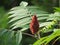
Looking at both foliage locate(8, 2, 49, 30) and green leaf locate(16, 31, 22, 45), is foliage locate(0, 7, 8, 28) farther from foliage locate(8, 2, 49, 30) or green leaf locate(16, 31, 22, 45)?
green leaf locate(16, 31, 22, 45)

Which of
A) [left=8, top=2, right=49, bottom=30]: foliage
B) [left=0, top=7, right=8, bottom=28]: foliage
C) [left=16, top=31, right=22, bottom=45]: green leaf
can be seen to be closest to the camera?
[left=16, top=31, right=22, bottom=45]: green leaf

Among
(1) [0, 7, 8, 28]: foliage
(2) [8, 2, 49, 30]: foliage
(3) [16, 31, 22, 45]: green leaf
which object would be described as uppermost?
(2) [8, 2, 49, 30]: foliage

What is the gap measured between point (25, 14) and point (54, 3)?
1669 millimetres

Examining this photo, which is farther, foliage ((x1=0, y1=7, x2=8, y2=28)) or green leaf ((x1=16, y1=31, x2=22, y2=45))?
foliage ((x1=0, y1=7, x2=8, y2=28))

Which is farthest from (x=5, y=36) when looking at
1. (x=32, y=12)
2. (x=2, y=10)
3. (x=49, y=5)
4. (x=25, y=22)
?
(x=2, y=10)

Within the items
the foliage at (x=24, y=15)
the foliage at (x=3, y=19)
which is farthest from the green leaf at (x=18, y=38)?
the foliage at (x=3, y=19)

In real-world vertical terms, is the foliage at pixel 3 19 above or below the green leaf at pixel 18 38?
below

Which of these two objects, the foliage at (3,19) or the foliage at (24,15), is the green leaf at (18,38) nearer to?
the foliage at (24,15)

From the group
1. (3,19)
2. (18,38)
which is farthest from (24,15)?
(3,19)

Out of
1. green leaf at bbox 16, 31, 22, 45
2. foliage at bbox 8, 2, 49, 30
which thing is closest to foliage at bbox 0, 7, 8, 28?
foliage at bbox 8, 2, 49, 30

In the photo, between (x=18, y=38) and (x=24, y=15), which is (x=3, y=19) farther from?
(x=18, y=38)

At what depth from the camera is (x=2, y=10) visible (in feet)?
12.9

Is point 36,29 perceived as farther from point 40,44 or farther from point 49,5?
point 49,5

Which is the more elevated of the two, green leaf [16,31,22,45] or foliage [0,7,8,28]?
green leaf [16,31,22,45]
